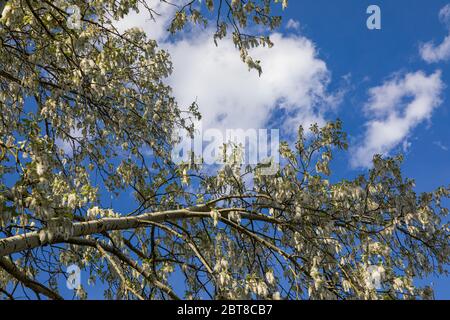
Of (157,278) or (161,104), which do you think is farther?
(161,104)

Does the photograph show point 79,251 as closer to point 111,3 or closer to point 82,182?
point 82,182

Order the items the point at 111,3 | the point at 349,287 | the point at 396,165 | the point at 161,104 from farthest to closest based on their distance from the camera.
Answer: the point at 161,104
the point at 111,3
the point at 396,165
the point at 349,287

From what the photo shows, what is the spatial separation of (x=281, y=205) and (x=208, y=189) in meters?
1.59

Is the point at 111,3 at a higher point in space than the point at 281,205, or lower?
higher

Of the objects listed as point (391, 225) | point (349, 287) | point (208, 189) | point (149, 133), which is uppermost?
point (149, 133)

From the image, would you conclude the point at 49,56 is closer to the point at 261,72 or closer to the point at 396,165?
the point at 261,72

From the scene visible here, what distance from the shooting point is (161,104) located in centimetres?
994

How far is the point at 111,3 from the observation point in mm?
8367

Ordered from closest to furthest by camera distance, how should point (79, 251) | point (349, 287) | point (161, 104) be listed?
1. point (349, 287)
2. point (79, 251)
3. point (161, 104)
